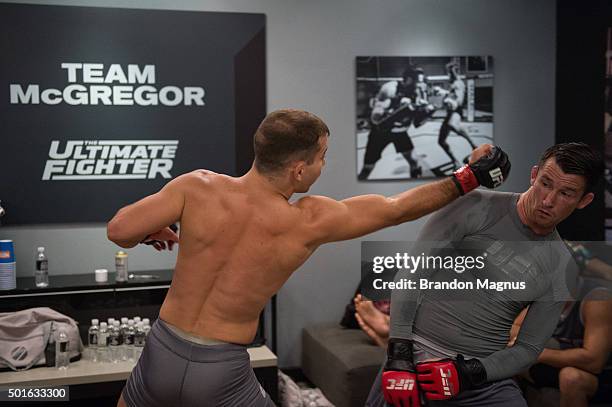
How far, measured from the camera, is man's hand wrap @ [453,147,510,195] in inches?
93.3

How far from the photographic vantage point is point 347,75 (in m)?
5.26

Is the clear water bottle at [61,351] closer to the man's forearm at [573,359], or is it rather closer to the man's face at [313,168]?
the man's face at [313,168]

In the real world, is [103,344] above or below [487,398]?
below

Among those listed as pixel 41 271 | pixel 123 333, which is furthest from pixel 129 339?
pixel 41 271

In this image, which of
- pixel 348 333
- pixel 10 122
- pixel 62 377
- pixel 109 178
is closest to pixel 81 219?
pixel 109 178

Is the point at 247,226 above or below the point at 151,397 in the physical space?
above

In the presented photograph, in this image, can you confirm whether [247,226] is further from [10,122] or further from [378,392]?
[10,122]

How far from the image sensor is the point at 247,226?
227cm

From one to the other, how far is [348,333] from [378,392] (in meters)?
2.24

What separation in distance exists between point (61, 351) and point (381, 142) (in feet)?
8.55

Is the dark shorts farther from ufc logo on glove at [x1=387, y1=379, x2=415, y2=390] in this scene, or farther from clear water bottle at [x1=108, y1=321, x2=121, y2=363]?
ufc logo on glove at [x1=387, y1=379, x2=415, y2=390]

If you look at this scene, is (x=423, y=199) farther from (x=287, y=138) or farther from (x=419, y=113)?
(x=419, y=113)

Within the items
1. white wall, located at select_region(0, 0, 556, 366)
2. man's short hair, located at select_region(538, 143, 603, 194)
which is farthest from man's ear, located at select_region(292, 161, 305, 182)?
white wall, located at select_region(0, 0, 556, 366)

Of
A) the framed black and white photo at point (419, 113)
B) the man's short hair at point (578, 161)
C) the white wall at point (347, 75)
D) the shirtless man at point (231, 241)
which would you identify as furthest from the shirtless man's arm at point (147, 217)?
the framed black and white photo at point (419, 113)
